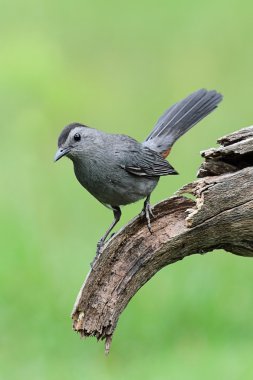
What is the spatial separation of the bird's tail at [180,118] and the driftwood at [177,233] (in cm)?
150

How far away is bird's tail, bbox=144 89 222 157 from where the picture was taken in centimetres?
851

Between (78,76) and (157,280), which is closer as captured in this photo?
(157,280)

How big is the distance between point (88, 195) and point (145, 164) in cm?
484

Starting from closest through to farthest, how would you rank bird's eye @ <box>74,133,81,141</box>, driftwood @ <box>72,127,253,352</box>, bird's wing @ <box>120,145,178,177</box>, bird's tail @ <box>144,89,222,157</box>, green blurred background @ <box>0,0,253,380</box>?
1. driftwood @ <box>72,127,253,352</box>
2. bird's eye @ <box>74,133,81,141</box>
3. bird's wing @ <box>120,145,178,177</box>
4. bird's tail @ <box>144,89,222,157</box>
5. green blurred background @ <box>0,0,253,380</box>

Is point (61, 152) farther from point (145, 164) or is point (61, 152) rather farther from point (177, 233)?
point (177, 233)

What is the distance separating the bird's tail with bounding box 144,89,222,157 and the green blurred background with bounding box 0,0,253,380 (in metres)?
1.80

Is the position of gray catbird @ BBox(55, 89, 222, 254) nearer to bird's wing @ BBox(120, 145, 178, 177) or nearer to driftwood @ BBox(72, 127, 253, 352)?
bird's wing @ BBox(120, 145, 178, 177)

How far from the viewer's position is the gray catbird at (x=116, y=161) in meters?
7.70

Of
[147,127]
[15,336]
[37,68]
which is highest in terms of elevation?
[37,68]

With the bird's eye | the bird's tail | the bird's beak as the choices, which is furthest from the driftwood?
the bird's tail

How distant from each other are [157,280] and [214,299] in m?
0.77

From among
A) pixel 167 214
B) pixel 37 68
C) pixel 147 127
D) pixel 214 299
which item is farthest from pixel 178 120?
pixel 37 68

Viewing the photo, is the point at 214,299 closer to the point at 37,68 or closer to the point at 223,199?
the point at 223,199

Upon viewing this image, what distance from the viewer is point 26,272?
11.3m
